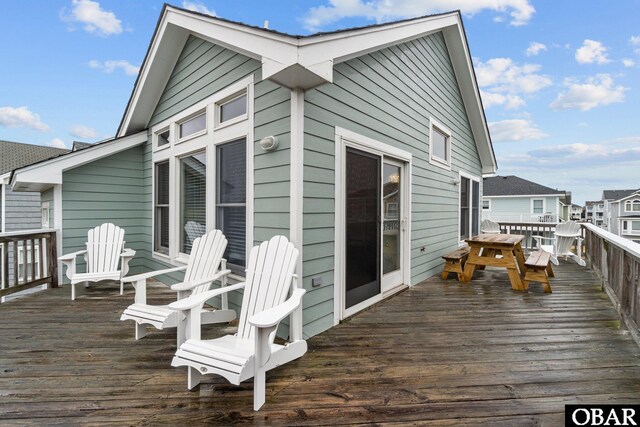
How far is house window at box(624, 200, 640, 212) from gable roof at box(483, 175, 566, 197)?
1738 centimetres

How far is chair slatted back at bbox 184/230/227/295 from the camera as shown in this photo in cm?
327

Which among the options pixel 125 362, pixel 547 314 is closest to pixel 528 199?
pixel 547 314

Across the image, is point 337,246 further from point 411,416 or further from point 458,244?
point 458,244

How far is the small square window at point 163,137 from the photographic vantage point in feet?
17.2

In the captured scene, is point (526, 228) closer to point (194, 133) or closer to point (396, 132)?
point (396, 132)

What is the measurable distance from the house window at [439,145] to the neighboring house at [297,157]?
33 mm

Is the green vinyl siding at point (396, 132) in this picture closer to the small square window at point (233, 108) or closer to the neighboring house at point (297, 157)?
the neighboring house at point (297, 157)

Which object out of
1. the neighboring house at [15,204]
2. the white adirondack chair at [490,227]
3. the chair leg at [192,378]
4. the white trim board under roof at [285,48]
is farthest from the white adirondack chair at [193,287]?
the white adirondack chair at [490,227]

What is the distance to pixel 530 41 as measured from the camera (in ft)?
32.5

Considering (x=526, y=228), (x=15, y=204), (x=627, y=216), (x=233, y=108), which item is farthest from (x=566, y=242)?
(x=627, y=216)

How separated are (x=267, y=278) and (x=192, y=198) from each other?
265 centimetres

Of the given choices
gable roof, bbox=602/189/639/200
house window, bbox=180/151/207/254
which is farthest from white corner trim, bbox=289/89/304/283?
gable roof, bbox=602/189/639/200

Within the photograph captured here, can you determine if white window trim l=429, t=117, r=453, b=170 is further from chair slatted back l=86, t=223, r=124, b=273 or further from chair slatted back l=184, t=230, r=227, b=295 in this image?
chair slatted back l=86, t=223, r=124, b=273

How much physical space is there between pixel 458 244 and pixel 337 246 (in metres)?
4.89
